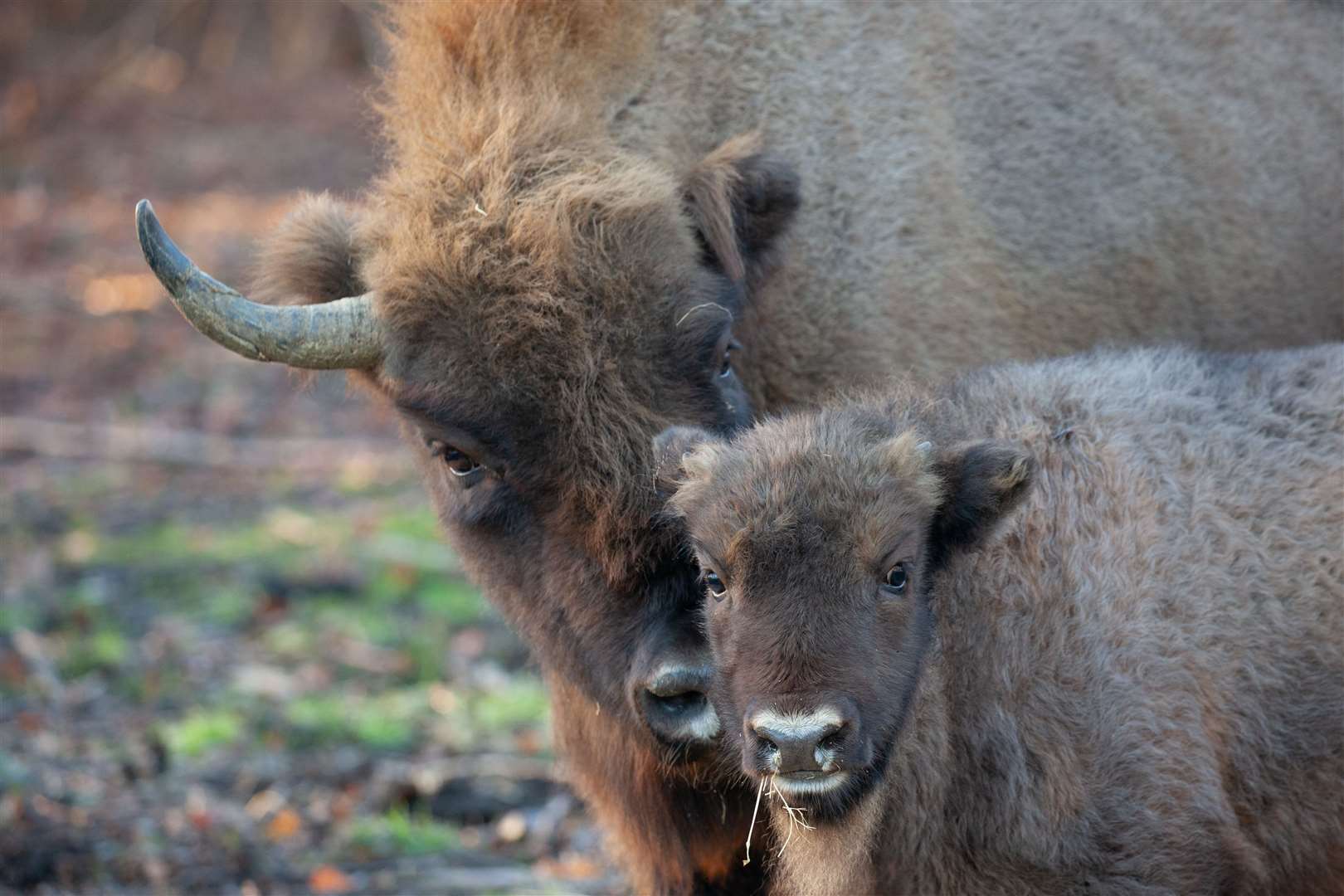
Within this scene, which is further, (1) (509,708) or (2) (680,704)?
(1) (509,708)

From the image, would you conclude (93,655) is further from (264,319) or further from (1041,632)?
(1041,632)

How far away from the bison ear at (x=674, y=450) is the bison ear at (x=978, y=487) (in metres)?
0.76

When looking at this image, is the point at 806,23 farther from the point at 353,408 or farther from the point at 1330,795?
the point at 353,408

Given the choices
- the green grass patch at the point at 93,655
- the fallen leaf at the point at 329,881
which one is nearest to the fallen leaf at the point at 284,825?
the fallen leaf at the point at 329,881

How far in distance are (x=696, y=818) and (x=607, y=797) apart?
511 millimetres

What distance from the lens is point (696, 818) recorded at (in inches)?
237

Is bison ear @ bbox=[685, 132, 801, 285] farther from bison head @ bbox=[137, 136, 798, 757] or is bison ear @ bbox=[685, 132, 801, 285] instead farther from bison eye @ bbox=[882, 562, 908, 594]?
bison eye @ bbox=[882, 562, 908, 594]

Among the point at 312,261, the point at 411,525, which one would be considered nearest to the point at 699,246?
the point at 312,261

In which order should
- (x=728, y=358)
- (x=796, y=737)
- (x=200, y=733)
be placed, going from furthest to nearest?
(x=200, y=733) → (x=728, y=358) → (x=796, y=737)

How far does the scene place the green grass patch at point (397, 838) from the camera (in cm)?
768

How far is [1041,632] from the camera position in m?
5.23

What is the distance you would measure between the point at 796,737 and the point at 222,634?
269 inches

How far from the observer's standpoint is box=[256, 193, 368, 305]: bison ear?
617cm

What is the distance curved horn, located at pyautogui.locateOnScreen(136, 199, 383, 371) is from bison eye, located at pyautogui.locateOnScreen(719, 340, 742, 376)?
49.3 inches
